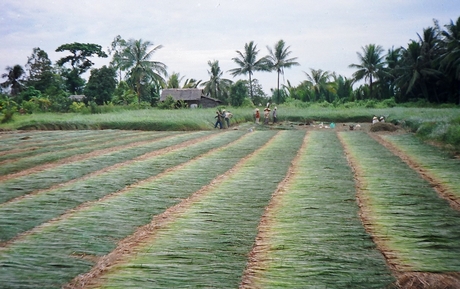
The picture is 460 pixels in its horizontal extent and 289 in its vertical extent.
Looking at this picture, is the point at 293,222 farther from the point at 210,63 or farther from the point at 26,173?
the point at 210,63

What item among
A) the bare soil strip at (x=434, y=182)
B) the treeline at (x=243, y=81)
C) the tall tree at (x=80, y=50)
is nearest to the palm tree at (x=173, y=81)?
the treeline at (x=243, y=81)

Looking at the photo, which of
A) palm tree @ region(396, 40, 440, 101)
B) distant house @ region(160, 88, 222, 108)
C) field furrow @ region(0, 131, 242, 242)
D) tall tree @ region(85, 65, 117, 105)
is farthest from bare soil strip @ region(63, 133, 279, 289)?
distant house @ region(160, 88, 222, 108)

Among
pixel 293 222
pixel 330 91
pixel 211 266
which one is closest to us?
pixel 211 266

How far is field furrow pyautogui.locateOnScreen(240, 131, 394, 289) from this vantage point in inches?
99.0

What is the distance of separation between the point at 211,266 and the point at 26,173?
3858 mm

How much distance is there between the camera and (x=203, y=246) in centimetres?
301

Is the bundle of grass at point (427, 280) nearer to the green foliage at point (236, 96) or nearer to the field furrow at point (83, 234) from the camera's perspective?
the field furrow at point (83, 234)

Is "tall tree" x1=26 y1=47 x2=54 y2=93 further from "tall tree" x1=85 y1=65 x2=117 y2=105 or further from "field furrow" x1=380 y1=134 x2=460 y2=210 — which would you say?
"field furrow" x1=380 y1=134 x2=460 y2=210

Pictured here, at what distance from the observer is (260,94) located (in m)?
37.0

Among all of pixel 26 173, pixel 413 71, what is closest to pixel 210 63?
pixel 413 71

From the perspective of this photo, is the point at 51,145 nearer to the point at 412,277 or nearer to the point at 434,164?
the point at 434,164

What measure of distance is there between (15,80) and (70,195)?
16601 millimetres

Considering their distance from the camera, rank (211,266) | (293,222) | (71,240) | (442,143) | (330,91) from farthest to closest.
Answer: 1. (330,91)
2. (442,143)
3. (293,222)
4. (71,240)
5. (211,266)

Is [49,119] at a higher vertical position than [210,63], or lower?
lower
